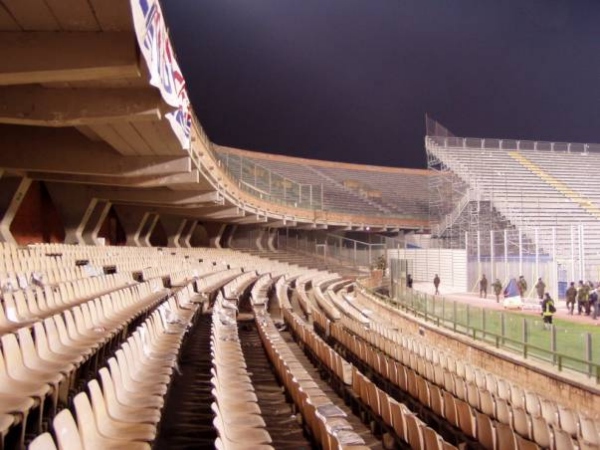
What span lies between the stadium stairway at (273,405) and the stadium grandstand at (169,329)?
1.0 inches

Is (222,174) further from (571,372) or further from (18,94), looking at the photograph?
(571,372)

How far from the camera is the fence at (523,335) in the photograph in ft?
23.1

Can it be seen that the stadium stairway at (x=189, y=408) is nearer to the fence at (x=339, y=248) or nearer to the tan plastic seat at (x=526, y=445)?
the tan plastic seat at (x=526, y=445)

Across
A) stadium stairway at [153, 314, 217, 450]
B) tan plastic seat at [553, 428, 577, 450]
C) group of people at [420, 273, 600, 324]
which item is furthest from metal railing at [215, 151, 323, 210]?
tan plastic seat at [553, 428, 577, 450]

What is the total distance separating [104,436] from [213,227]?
81.5 ft

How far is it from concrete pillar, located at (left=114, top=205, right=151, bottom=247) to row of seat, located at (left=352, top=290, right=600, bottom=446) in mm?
13440

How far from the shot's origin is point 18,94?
6.96 m

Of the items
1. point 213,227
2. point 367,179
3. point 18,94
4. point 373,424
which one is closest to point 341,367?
point 373,424

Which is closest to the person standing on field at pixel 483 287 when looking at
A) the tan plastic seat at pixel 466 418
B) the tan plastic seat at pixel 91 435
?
the tan plastic seat at pixel 466 418

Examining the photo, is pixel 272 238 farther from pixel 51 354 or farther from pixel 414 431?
pixel 414 431

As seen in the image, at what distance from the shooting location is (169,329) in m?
6.12

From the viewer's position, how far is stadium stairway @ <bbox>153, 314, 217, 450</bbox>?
3787 millimetres

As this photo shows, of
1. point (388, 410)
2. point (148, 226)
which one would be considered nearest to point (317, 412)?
point (388, 410)

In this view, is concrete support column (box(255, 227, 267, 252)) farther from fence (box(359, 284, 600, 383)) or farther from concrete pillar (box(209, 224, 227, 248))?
fence (box(359, 284, 600, 383))
